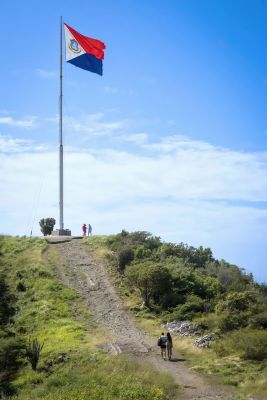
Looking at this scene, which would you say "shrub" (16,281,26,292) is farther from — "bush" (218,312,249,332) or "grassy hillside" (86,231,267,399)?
"bush" (218,312,249,332)

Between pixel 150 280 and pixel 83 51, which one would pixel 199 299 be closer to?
pixel 150 280

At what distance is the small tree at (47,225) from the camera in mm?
50750

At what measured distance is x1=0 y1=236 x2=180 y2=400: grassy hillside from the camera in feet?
52.5

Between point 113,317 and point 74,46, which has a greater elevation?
point 74,46

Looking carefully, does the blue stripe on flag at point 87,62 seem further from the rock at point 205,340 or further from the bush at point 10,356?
the bush at point 10,356

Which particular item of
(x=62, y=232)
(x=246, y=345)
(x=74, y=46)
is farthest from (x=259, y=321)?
(x=74, y=46)

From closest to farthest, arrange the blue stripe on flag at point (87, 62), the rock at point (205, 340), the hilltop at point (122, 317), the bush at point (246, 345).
Result: the hilltop at point (122, 317), the bush at point (246, 345), the rock at point (205, 340), the blue stripe on flag at point (87, 62)

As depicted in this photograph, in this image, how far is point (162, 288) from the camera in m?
30.6

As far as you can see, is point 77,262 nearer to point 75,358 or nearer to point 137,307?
point 137,307

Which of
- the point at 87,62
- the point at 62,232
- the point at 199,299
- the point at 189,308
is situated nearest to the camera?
the point at 189,308

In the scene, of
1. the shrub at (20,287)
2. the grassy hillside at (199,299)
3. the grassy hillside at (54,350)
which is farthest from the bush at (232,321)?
the shrub at (20,287)

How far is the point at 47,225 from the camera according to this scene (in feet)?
166

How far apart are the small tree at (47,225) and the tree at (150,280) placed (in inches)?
831

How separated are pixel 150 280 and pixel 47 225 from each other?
76.4 ft
